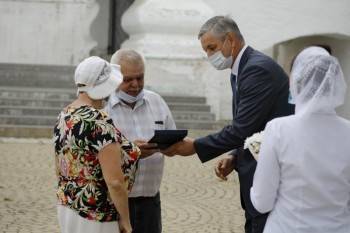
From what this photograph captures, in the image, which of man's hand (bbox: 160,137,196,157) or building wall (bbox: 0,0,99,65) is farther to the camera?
building wall (bbox: 0,0,99,65)

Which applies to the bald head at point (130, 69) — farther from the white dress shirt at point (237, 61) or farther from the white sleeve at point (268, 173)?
the white sleeve at point (268, 173)

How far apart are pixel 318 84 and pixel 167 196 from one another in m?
5.58

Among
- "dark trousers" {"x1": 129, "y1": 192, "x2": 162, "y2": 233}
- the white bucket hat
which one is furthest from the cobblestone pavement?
the white bucket hat

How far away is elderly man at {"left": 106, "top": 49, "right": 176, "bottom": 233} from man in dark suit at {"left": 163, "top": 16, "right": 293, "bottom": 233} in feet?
0.55

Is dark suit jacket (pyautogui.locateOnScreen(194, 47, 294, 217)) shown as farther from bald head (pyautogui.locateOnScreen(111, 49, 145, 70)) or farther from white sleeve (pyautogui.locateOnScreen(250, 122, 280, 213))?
white sleeve (pyautogui.locateOnScreen(250, 122, 280, 213))

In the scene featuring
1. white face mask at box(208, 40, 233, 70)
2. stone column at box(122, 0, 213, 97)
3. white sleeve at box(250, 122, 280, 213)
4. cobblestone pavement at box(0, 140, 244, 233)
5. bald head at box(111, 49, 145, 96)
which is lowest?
cobblestone pavement at box(0, 140, 244, 233)

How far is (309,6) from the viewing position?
16.5 m

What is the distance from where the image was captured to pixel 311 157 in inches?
127

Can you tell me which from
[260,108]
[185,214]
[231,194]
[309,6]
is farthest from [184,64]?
[260,108]

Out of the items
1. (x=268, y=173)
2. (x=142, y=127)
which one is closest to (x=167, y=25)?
(x=142, y=127)

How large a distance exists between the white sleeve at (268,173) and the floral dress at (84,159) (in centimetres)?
83

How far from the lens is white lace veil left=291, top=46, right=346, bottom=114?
3219mm

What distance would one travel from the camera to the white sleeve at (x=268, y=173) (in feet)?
10.7

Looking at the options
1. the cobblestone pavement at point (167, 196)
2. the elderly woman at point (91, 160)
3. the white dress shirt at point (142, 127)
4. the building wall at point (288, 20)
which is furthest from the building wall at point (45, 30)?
the elderly woman at point (91, 160)
